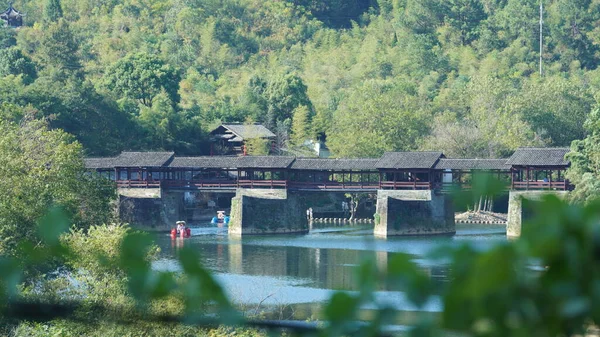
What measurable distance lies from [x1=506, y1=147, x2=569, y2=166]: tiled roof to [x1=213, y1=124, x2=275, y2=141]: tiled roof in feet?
63.2

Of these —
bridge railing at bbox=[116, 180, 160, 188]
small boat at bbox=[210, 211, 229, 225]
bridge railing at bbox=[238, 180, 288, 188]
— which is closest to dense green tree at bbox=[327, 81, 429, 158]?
small boat at bbox=[210, 211, 229, 225]

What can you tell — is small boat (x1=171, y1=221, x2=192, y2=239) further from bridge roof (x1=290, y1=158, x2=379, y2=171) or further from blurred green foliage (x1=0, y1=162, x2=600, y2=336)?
blurred green foliage (x1=0, y1=162, x2=600, y2=336)

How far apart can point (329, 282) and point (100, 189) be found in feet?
21.6

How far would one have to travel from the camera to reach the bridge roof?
44.3 m

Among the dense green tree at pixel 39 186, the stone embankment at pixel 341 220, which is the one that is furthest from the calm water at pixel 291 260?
the stone embankment at pixel 341 220

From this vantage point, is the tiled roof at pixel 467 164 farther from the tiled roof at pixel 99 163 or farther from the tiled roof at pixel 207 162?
the tiled roof at pixel 99 163

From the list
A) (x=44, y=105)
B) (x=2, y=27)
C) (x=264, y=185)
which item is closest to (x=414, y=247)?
(x=264, y=185)

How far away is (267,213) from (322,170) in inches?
128

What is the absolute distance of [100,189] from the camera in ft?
95.9

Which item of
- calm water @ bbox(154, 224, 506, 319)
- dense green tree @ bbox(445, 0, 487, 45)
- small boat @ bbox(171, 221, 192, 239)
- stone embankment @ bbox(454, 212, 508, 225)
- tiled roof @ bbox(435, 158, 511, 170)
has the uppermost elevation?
dense green tree @ bbox(445, 0, 487, 45)

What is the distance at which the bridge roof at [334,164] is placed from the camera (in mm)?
44344

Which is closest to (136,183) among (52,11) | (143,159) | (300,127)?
(143,159)

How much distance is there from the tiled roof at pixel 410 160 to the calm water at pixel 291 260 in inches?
112

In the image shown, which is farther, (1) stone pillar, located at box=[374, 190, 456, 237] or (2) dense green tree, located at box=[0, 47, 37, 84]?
(2) dense green tree, located at box=[0, 47, 37, 84]
